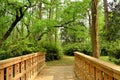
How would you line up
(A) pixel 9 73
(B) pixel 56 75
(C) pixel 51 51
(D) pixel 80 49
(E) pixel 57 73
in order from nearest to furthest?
(A) pixel 9 73 < (B) pixel 56 75 < (E) pixel 57 73 < (C) pixel 51 51 < (D) pixel 80 49

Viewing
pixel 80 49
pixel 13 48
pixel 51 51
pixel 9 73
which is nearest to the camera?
pixel 9 73

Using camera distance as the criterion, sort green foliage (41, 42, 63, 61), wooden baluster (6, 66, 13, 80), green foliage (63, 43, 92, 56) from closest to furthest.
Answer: wooden baluster (6, 66, 13, 80), green foliage (41, 42, 63, 61), green foliage (63, 43, 92, 56)

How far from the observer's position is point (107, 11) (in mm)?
24375

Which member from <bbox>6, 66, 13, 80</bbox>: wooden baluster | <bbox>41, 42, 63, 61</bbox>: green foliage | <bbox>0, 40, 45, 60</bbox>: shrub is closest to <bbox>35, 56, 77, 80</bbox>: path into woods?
<bbox>0, 40, 45, 60</bbox>: shrub

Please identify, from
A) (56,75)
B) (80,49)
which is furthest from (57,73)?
(80,49)

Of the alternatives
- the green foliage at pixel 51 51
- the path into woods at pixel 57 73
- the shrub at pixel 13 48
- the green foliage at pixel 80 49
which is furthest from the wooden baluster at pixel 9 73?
the green foliage at pixel 80 49

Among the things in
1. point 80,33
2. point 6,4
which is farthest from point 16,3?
point 80,33

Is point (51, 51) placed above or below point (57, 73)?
above

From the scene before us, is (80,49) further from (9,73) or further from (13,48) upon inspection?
(9,73)

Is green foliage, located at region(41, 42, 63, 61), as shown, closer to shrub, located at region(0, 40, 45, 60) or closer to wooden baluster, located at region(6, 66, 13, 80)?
shrub, located at region(0, 40, 45, 60)

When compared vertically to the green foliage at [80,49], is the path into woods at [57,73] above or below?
below

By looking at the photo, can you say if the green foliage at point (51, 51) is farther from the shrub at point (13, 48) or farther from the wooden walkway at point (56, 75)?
the wooden walkway at point (56, 75)

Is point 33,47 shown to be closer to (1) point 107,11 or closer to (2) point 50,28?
(2) point 50,28

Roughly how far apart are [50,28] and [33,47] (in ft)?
5.63
